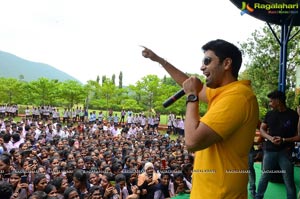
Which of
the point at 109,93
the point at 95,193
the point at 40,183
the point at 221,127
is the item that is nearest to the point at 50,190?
the point at 40,183

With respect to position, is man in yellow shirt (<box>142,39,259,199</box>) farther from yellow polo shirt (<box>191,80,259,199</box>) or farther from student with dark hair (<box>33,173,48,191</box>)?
student with dark hair (<box>33,173,48,191</box>)

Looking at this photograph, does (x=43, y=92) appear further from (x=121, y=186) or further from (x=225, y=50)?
(x=225, y=50)

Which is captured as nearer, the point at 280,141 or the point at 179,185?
the point at 280,141

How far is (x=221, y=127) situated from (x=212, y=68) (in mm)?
299

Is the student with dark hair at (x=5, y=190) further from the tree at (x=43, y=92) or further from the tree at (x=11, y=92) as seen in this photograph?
the tree at (x=11, y=92)

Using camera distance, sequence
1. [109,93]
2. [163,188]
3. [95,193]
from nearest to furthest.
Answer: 1. [95,193]
2. [163,188]
3. [109,93]

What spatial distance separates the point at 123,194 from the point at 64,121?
73.2 ft

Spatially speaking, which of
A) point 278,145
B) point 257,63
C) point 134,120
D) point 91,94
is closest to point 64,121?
point 134,120

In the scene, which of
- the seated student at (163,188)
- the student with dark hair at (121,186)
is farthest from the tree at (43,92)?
the student with dark hair at (121,186)

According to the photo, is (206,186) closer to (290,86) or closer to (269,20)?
(269,20)

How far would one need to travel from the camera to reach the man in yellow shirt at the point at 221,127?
1258 mm

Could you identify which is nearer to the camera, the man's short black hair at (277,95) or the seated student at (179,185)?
the man's short black hair at (277,95)

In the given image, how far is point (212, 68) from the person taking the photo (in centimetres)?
141

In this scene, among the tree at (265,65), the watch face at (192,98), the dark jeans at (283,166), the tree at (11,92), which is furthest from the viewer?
the tree at (11,92)
